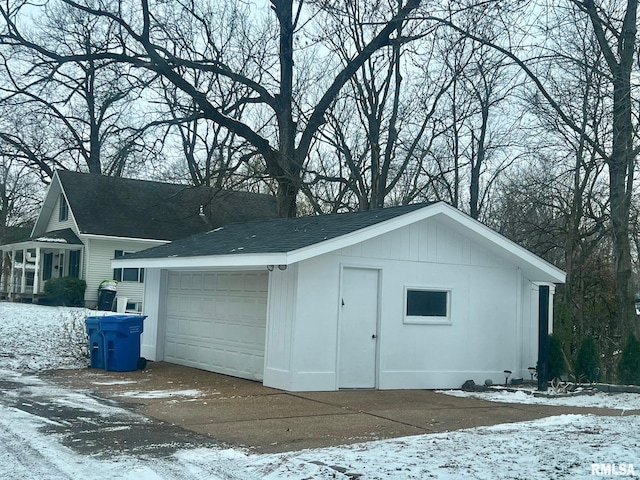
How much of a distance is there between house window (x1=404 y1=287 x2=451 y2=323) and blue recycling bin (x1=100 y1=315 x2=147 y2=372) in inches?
216

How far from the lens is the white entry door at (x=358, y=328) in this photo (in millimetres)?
13359

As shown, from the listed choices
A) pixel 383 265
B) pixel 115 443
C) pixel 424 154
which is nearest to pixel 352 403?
pixel 383 265

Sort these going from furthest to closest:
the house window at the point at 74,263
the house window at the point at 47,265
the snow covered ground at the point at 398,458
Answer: the house window at the point at 47,265
the house window at the point at 74,263
the snow covered ground at the point at 398,458

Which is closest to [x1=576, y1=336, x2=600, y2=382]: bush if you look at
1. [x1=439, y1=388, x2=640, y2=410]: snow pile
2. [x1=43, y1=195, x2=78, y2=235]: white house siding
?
[x1=439, y1=388, x2=640, y2=410]: snow pile

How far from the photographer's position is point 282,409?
10789 millimetres

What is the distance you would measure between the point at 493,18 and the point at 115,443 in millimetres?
8681

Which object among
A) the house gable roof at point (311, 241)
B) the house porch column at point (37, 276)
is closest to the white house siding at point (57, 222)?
the house porch column at point (37, 276)

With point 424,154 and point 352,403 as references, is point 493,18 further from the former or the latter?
point 424,154

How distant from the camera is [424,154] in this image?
29875mm

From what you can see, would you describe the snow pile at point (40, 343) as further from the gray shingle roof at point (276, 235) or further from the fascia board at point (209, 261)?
the gray shingle roof at point (276, 235)

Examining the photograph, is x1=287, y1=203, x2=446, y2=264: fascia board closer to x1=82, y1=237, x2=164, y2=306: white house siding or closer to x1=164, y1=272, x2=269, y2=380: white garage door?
x1=164, y1=272, x2=269, y2=380: white garage door

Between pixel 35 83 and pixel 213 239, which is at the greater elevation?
pixel 35 83

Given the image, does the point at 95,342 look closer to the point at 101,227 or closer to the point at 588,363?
the point at 588,363

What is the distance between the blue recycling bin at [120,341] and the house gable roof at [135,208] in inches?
660
